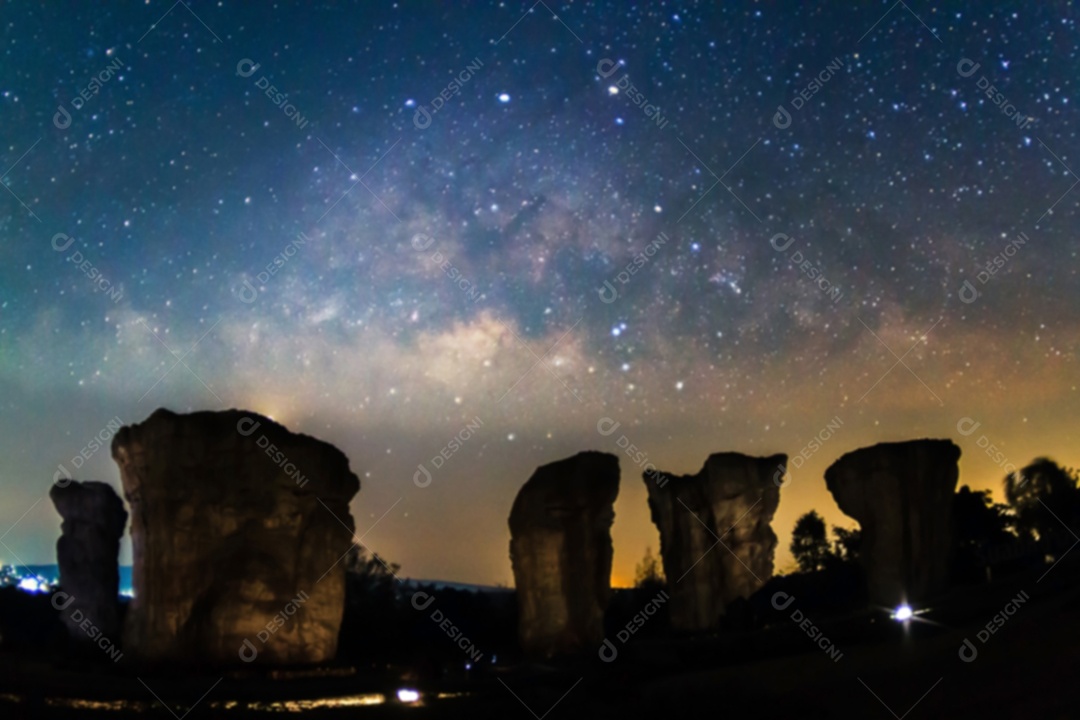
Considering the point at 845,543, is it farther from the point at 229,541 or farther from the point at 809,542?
the point at 229,541

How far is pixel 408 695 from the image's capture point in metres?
18.7

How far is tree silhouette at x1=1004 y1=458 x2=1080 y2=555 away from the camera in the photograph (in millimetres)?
49906

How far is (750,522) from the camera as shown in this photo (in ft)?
118

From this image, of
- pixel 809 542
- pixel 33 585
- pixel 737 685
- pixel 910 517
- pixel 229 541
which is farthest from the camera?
pixel 809 542

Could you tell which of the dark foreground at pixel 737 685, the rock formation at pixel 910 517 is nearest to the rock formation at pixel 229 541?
the dark foreground at pixel 737 685

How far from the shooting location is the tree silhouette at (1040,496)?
49.9 metres

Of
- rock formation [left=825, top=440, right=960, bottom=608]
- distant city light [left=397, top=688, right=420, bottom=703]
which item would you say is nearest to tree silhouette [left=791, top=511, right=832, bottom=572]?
rock formation [left=825, top=440, right=960, bottom=608]

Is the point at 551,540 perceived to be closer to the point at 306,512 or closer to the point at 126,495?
the point at 306,512

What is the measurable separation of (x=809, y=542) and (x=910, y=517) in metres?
42.6

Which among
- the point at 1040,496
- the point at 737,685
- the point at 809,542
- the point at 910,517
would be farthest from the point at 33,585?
the point at 1040,496

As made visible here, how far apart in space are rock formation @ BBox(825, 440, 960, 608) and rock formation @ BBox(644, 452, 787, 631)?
5039 mm

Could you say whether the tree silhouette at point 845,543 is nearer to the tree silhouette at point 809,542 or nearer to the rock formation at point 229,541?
the tree silhouette at point 809,542

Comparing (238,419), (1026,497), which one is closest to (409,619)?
(238,419)

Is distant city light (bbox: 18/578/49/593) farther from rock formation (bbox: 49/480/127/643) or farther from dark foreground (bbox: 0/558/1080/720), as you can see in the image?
dark foreground (bbox: 0/558/1080/720)
